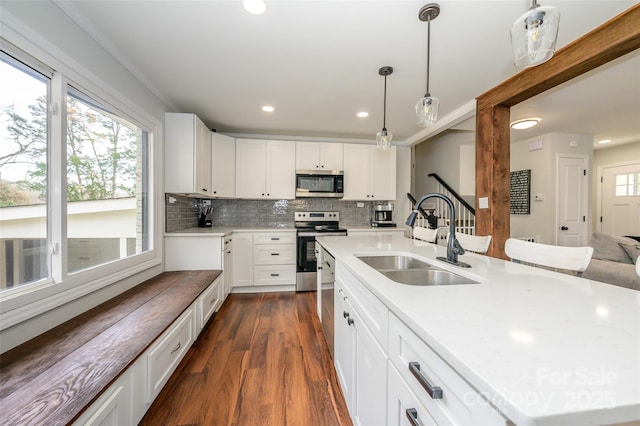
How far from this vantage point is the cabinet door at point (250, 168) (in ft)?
12.5

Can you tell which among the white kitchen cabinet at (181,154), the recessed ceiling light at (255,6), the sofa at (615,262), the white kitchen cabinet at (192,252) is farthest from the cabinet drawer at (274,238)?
the sofa at (615,262)

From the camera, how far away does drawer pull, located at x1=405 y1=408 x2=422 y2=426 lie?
69 cm

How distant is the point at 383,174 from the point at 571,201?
128 inches

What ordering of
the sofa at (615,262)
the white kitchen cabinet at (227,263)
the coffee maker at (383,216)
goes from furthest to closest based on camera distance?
the coffee maker at (383,216) → the white kitchen cabinet at (227,263) → the sofa at (615,262)

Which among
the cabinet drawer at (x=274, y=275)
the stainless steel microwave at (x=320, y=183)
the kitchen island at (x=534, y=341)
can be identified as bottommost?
the cabinet drawer at (x=274, y=275)

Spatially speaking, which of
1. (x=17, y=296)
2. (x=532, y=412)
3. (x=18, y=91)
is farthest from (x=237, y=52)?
(x=532, y=412)

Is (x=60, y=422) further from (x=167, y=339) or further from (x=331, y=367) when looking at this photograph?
(x=331, y=367)

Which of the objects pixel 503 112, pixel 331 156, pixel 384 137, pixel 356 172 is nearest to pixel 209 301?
pixel 384 137

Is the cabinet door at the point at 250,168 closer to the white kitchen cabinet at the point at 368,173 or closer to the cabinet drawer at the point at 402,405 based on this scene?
the white kitchen cabinet at the point at 368,173

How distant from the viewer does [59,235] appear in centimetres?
151

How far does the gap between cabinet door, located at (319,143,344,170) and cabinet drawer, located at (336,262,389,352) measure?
2.71m

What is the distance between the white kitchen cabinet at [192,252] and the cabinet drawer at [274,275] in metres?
0.74

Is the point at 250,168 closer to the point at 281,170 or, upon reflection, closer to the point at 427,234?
the point at 281,170

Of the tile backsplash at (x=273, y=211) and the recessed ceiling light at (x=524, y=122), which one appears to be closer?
the recessed ceiling light at (x=524, y=122)
